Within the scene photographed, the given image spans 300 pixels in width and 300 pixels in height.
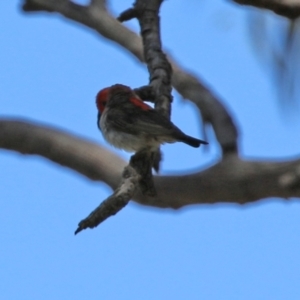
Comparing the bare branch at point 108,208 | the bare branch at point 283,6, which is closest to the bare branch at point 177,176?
the bare branch at point 283,6

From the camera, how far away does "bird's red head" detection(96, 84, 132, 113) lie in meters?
3.78

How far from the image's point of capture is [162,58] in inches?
146

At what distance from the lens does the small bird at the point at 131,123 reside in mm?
3189

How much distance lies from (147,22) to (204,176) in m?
0.85

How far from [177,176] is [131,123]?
1.73ft

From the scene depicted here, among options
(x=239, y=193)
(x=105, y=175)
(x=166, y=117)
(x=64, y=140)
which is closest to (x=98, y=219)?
(x=166, y=117)

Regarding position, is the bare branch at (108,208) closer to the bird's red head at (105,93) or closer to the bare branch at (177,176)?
the bare branch at (177,176)

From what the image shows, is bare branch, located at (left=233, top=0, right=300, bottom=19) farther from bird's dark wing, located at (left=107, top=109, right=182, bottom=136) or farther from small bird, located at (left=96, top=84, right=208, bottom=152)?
bird's dark wing, located at (left=107, top=109, right=182, bottom=136)

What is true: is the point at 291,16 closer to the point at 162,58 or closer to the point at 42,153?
the point at 162,58

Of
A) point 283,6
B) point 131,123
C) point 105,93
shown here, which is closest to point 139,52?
point 105,93

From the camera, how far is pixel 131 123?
11.6ft

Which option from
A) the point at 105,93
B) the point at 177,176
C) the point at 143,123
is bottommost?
the point at 143,123

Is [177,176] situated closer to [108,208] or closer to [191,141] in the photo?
[191,141]

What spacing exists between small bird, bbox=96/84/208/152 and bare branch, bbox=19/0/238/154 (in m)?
0.54
